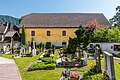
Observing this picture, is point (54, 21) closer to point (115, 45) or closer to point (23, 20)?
point (23, 20)

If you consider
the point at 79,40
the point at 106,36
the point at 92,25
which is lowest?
the point at 79,40

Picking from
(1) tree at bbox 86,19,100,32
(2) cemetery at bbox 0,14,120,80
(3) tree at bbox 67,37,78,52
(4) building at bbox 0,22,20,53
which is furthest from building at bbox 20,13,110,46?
(3) tree at bbox 67,37,78,52

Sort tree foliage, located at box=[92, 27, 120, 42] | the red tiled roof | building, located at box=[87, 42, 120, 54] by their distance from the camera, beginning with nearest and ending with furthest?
building, located at box=[87, 42, 120, 54] → tree foliage, located at box=[92, 27, 120, 42] → the red tiled roof

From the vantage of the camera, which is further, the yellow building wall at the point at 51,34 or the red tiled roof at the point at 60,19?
the red tiled roof at the point at 60,19

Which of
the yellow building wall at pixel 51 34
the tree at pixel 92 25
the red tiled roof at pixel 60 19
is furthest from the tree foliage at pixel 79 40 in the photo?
the red tiled roof at pixel 60 19

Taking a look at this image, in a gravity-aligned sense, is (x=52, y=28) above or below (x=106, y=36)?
above

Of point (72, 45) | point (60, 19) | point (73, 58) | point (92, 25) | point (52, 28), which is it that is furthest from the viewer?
point (60, 19)

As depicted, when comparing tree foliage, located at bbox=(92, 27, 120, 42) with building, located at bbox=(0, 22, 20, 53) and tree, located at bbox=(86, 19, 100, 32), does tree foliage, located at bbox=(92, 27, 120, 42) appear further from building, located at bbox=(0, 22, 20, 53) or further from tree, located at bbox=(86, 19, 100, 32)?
building, located at bbox=(0, 22, 20, 53)

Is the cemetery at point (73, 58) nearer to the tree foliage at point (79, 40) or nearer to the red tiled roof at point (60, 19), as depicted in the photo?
the tree foliage at point (79, 40)

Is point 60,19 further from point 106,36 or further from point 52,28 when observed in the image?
point 106,36

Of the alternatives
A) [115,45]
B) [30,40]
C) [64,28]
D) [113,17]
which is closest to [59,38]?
[64,28]

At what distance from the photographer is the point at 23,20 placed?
50.6m

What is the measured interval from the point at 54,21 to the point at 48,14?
385cm

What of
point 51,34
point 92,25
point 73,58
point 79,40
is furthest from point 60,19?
point 73,58
